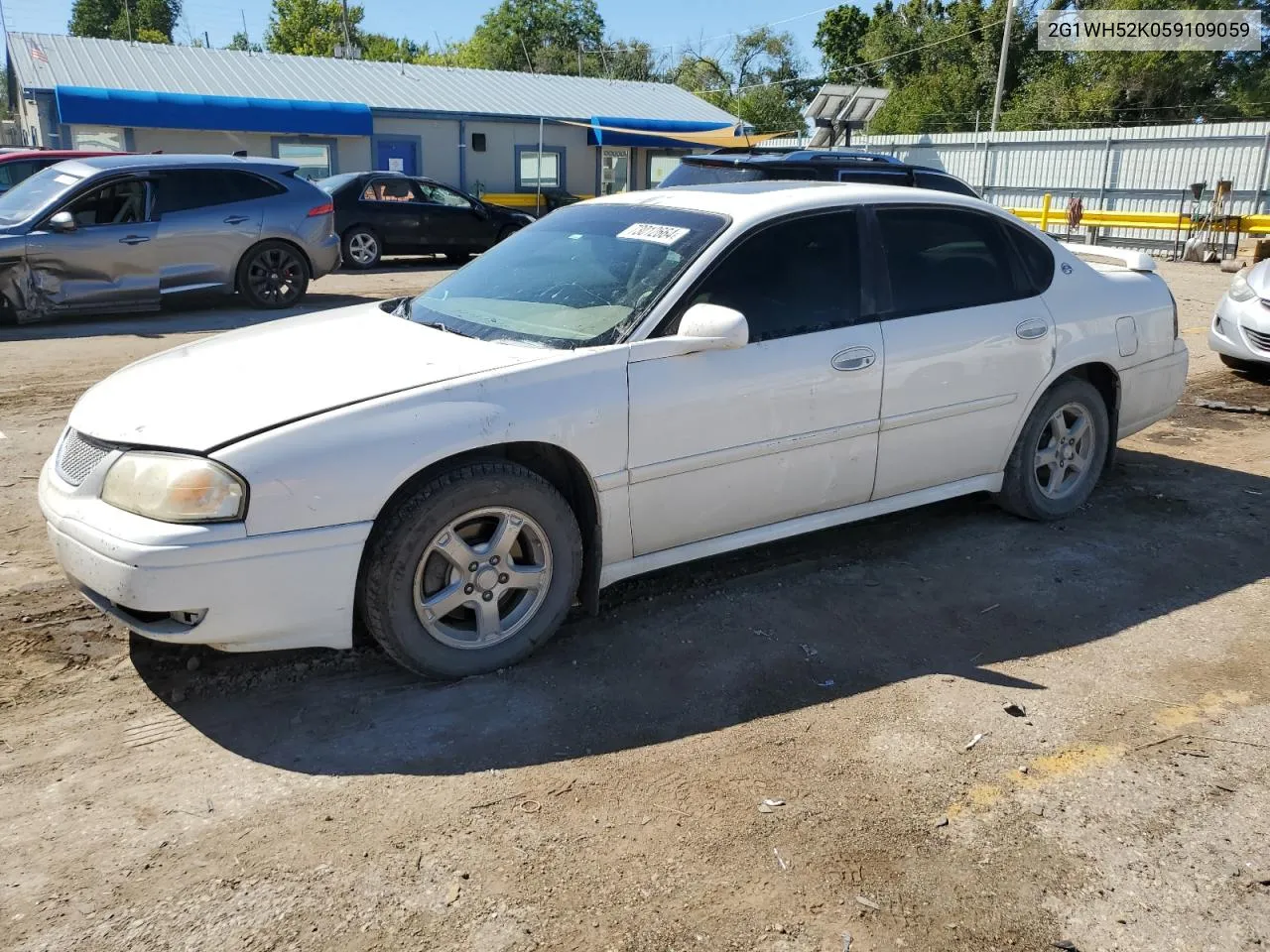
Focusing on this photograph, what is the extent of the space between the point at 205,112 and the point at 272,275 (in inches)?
561

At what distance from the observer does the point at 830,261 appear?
4.41 meters

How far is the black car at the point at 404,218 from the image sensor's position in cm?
1667

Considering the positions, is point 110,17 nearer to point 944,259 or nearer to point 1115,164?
point 1115,164

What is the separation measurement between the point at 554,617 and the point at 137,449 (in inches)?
57.8

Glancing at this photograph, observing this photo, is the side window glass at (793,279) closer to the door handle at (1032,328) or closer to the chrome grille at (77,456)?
the door handle at (1032,328)

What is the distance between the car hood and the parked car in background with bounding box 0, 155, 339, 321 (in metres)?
7.22

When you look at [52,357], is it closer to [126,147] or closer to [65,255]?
[65,255]

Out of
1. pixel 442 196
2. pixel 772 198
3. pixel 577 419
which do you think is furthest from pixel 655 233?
pixel 442 196

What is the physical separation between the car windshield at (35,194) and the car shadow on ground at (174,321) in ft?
3.58

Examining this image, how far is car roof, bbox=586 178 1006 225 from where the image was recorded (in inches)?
170

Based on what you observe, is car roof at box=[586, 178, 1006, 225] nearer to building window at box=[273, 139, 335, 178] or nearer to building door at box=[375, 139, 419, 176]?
building window at box=[273, 139, 335, 178]

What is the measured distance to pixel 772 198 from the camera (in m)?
4.43

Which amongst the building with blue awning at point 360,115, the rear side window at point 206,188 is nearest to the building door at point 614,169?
the building with blue awning at point 360,115

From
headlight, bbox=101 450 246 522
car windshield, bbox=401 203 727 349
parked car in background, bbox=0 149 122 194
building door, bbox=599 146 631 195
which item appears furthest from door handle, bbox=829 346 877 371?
building door, bbox=599 146 631 195
